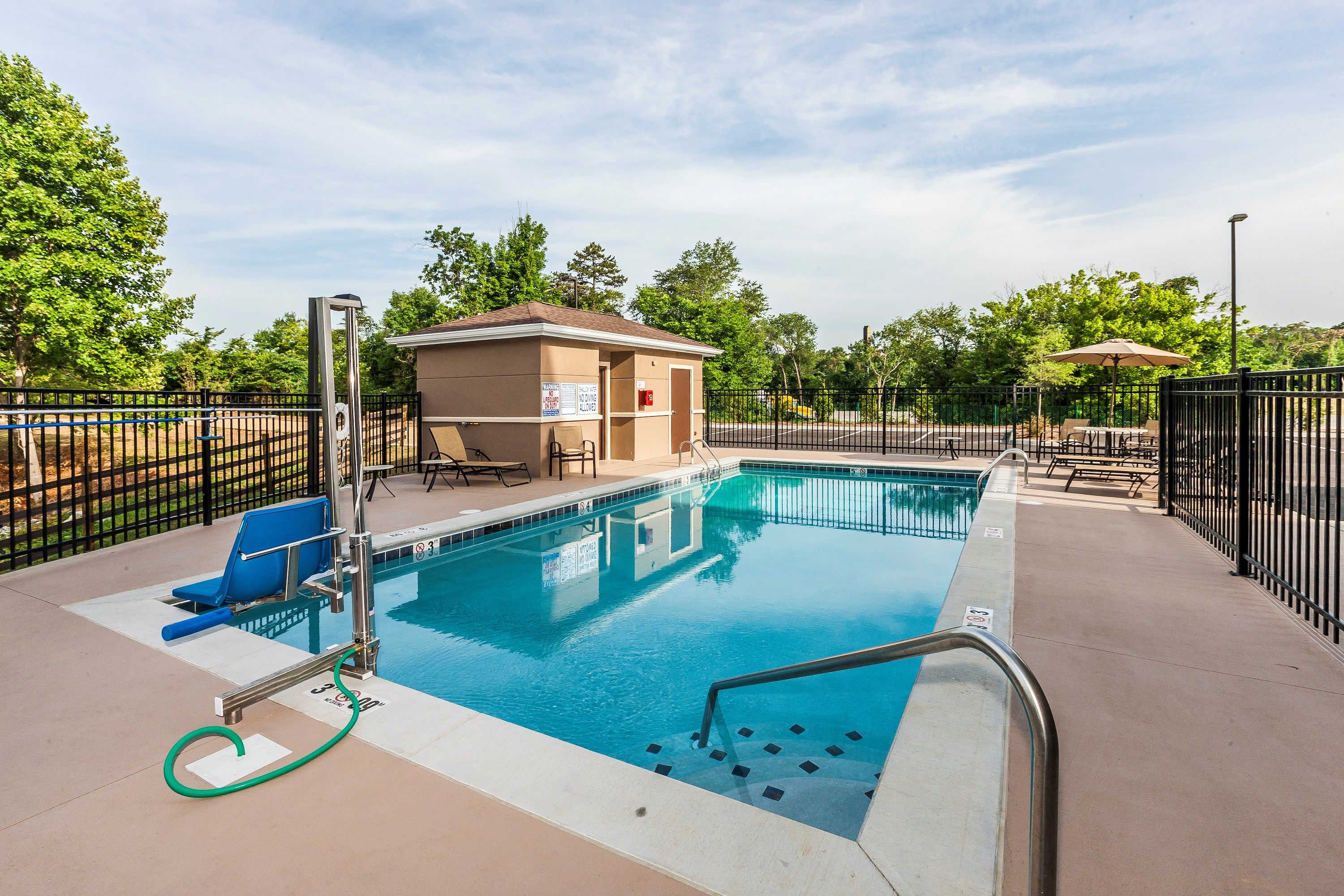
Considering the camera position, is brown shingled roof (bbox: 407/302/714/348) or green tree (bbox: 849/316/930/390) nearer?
brown shingled roof (bbox: 407/302/714/348)

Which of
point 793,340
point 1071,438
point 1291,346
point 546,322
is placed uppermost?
point 793,340

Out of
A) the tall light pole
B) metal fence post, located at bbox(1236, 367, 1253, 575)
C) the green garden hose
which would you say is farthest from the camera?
the tall light pole

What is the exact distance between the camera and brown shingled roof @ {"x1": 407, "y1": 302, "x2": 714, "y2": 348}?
10.8 metres

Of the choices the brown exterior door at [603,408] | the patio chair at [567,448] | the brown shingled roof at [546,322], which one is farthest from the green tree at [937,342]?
the patio chair at [567,448]

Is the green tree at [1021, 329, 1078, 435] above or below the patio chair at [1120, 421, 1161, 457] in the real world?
above

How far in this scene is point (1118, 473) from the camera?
30.2 ft

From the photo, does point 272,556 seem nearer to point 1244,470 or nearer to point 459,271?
point 1244,470

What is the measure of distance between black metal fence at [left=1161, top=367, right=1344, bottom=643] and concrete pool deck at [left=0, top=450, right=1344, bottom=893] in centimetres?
38

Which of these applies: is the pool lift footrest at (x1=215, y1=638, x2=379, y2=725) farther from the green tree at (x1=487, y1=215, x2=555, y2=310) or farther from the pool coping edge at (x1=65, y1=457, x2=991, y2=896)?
the green tree at (x1=487, y1=215, x2=555, y2=310)

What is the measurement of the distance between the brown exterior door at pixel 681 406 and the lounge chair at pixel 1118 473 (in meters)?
7.84

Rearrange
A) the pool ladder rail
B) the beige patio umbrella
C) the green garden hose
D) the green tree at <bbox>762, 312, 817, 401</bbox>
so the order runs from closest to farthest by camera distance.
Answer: the green garden hose → the beige patio umbrella → the pool ladder rail → the green tree at <bbox>762, 312, 817, 401</bbox>

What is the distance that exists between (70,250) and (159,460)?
13.2 meters

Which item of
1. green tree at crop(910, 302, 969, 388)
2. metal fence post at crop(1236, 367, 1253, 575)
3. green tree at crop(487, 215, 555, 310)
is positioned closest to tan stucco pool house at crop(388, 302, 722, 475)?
metal fence post at crop(1236, 367, 1253, 575)

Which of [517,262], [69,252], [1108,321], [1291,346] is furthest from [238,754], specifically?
[1291,346]
